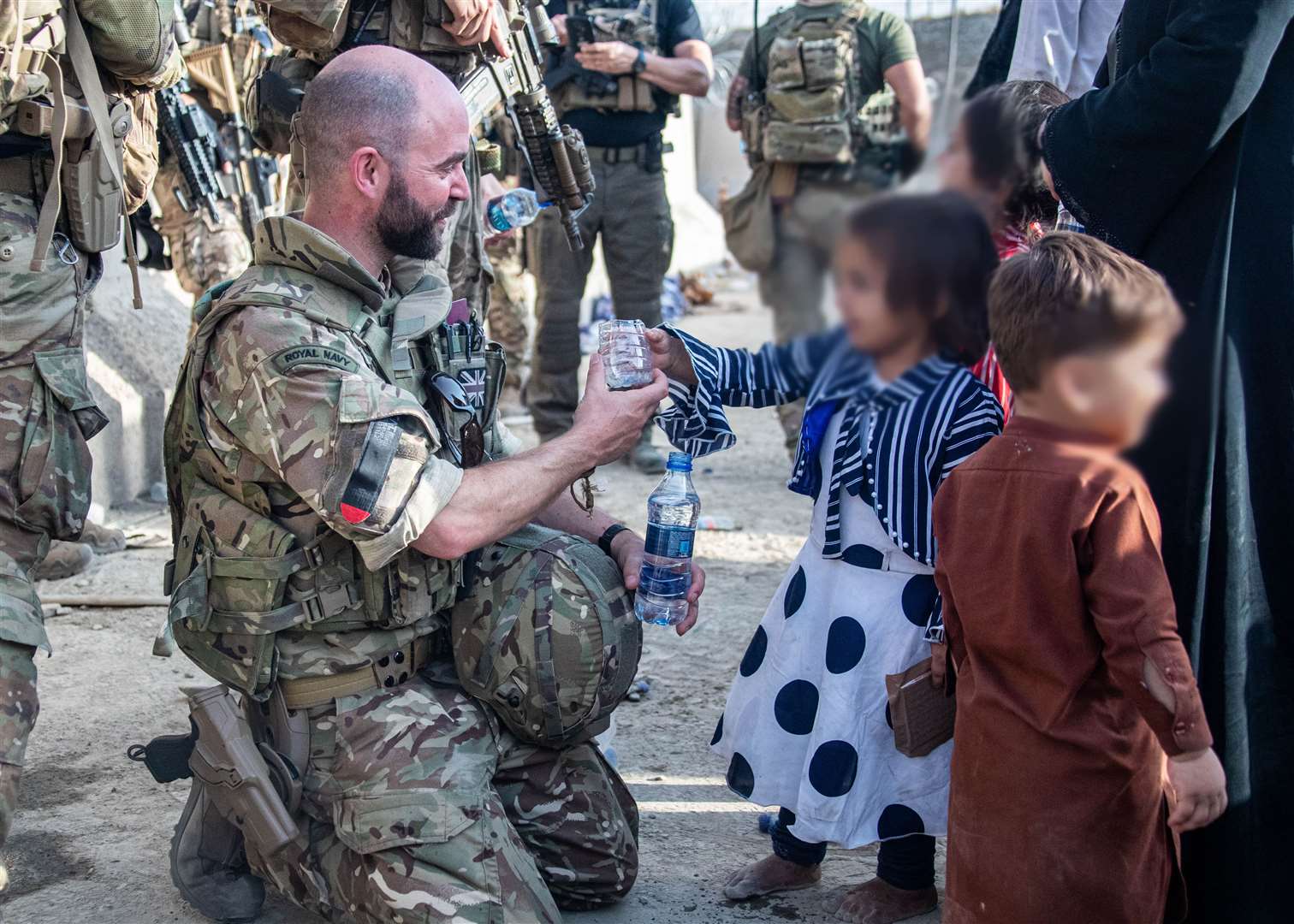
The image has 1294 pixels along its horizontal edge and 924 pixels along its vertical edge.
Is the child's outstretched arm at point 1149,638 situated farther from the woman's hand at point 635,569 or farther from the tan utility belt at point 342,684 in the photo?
the tan utility belt at point 342,684

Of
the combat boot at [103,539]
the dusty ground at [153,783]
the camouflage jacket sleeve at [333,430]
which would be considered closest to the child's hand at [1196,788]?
the dusty ground at [153,783]

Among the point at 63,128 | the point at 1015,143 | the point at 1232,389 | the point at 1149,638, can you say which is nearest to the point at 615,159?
the point at 63,128

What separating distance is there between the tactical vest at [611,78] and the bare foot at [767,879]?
359 cm

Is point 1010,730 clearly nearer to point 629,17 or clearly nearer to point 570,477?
point 570,477

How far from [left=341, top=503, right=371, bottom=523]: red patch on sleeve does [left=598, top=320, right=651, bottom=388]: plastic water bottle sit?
1.68ft

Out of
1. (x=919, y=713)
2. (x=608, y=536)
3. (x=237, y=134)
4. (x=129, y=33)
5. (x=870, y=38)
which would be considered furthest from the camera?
(x=237, y=134)

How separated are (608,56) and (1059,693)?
3912 millimetres

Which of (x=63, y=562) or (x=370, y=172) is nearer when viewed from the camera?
(x=370, y=172)

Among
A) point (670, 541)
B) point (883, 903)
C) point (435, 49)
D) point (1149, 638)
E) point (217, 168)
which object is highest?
point (435, 49)

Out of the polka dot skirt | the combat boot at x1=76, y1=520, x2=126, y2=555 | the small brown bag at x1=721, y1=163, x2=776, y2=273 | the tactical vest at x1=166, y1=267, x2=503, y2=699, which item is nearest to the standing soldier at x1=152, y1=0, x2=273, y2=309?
the combat boot at x1=76, y1=520, x2=126, y2=555

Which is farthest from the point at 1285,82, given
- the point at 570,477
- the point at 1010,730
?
the point at 570,477

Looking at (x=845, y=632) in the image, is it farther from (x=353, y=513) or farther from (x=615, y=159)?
(x=615, y=159)

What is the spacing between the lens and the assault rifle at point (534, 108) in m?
3.86

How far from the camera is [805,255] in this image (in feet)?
3.44
